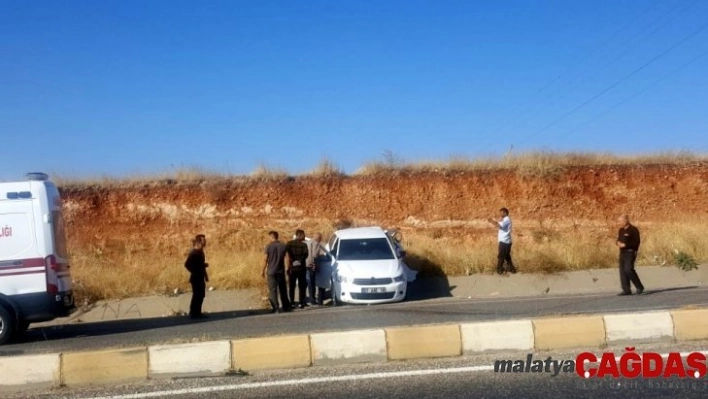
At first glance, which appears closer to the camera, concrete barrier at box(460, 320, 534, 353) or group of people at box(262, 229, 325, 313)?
concrete barrier at box(460, 320, 534, 353)

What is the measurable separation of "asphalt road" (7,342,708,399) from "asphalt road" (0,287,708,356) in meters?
3.42

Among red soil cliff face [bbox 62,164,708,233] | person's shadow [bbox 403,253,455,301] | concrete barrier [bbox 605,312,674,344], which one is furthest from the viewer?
red soil cliff face [bbox 62,164,708,233]

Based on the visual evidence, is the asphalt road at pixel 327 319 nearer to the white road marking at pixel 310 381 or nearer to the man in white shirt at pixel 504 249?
the man in white shirt at pixel 504 249

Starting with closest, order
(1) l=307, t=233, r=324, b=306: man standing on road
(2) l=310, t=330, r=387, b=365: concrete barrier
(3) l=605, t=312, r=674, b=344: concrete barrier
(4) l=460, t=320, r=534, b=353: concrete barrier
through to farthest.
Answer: (2) l=310, t=330, r=387, b=365: concrete barrier
(4) l=460, t=320, r=534, b=353: concrete barrier
(3) l=605, t=312, r=674, b=344: concrete barrier
(1) l=307, t=233, r=324, b=306: man standing on road

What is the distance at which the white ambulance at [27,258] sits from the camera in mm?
13156

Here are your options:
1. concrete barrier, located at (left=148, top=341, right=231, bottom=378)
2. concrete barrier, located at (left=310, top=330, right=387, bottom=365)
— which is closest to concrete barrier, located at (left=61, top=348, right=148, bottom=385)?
concrete barrier, located at (left=148, top=341, right=231, bottom=378)

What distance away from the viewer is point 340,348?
29.8 ft

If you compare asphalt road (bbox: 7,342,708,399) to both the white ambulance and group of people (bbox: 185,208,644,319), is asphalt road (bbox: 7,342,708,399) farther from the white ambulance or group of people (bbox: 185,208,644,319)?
group of people (bbox: 185,208,644,319)

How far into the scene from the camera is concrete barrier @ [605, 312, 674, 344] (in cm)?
945

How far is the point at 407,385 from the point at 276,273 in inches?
373

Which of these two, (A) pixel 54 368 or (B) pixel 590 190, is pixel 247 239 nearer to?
(B) pixel 590 190

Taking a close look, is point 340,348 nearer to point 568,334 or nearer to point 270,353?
point 270,353

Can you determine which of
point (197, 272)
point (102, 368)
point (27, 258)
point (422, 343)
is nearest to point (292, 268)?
point (197, 272)

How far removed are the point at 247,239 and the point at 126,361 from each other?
705 inches
